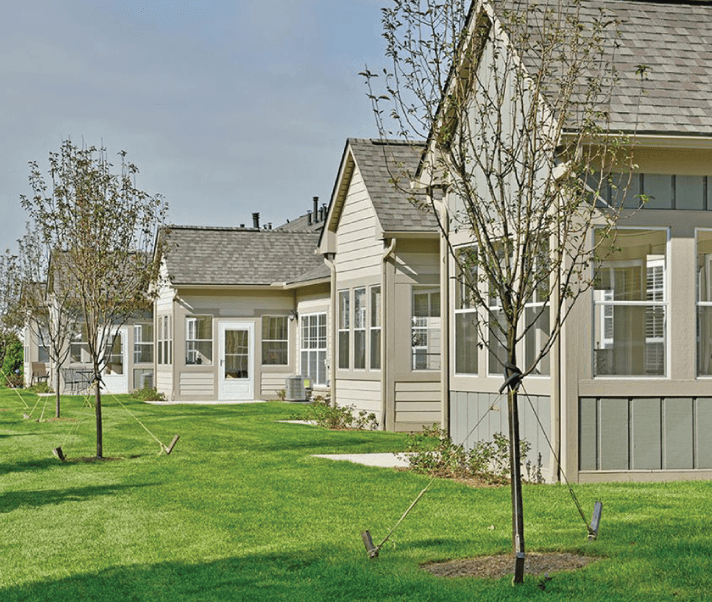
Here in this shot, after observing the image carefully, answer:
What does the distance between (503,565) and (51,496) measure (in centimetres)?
623

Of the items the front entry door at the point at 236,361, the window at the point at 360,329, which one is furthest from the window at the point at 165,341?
the window at the point at 360,329

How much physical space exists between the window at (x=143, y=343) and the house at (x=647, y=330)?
88.1 ft

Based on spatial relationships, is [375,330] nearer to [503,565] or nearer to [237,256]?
[237,256]

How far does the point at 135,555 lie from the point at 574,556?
138 inches

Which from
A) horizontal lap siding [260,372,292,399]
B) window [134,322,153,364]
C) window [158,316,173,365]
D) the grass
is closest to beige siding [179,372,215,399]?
window [158,316,173,365]

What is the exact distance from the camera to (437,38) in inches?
326

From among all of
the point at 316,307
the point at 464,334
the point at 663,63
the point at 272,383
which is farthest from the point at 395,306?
the point at 272,383

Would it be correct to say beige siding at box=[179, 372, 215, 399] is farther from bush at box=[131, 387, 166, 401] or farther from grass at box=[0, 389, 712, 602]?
grass at box=[0, 389, 712, 602]

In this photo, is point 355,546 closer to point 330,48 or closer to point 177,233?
point 330,48

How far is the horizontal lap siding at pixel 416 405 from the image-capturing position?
69.7 feet

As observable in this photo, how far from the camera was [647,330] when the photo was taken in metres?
13.3

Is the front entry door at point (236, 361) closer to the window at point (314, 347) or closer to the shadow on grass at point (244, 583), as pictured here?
the window at point (314, 347)

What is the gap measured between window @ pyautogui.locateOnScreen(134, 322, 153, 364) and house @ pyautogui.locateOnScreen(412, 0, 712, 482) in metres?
26.9

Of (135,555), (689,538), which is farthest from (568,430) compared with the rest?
(135,555)
